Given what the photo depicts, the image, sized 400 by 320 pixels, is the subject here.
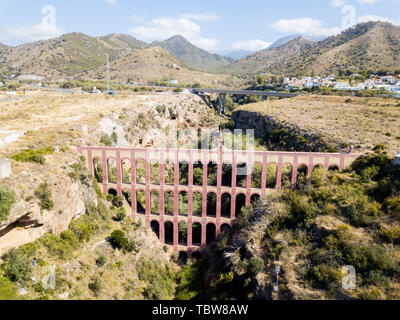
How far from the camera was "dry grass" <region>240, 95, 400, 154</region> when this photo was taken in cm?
3850

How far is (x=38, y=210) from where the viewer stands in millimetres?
22328

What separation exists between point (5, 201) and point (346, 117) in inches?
2055

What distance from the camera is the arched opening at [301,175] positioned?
32344 millimetres

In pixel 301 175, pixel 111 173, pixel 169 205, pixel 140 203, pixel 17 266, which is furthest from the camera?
pixel 169 205

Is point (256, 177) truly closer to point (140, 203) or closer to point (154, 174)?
point (154, 174)

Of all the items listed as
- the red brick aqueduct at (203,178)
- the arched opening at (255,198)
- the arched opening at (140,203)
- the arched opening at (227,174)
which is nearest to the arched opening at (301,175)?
the red brick aqueduct at (203,178)

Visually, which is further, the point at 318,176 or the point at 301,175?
the point at 301,175

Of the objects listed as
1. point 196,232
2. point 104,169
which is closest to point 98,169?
point 104,169

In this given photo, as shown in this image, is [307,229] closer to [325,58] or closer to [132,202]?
[132,202]

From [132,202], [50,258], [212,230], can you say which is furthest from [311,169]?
[50,258]

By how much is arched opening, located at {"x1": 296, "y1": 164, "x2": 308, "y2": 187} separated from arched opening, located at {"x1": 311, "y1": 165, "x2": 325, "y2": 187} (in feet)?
3.45

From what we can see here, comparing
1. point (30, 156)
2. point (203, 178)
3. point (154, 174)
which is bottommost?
point (154, 174)

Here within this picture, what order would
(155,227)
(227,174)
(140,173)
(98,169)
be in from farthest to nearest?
(227,174) → (140,173) → (155,227) → (98,169)
